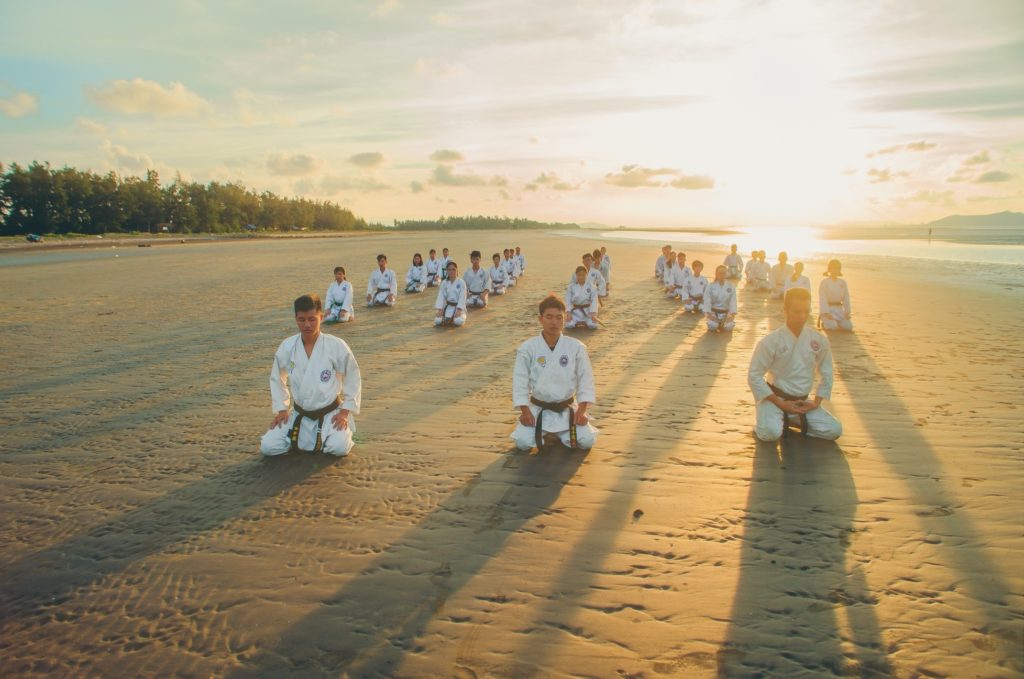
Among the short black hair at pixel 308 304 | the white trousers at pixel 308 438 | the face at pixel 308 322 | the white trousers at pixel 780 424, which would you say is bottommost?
the white trousers at pixel 308 438

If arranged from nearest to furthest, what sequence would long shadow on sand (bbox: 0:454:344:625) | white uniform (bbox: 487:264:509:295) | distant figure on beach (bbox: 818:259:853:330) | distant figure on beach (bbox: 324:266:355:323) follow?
1. long shadow on sand (bbox: 0:454:344:625)
2. distant figure on beach (bbox: 818:259:853:330)
3. distant figure on beach (bbox: 324:266:355:323)
4. white uniform (bbox: 487:264:509:295)

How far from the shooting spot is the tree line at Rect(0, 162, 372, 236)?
5209 centimetres

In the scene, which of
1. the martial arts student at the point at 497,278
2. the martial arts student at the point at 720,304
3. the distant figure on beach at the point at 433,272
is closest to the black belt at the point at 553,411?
the martial arts student at the point at 720,304

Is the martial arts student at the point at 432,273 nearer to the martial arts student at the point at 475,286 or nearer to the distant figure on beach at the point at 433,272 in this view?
the distant figure on beach at the point at 433,272

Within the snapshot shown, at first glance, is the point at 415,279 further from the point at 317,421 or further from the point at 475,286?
the point at 317,421

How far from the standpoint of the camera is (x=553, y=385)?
18.3 ft

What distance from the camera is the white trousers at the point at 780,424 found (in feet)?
18.5

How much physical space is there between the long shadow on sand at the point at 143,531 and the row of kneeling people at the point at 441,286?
7.66 m

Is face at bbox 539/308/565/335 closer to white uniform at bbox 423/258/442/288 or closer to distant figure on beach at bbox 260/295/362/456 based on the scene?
distant figure on beach at bbox 260/295/362/456

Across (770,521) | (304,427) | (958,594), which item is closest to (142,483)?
(304,427)

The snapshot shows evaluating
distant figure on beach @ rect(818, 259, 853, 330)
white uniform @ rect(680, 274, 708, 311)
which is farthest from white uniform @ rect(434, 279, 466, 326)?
distant figure on beach @ rect(818, 259, 853, 330)

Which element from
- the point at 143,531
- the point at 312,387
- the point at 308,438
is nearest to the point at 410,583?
the point at 143,531

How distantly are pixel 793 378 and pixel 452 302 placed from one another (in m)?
8.35

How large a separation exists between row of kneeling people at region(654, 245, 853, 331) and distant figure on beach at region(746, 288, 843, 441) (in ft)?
9.67
